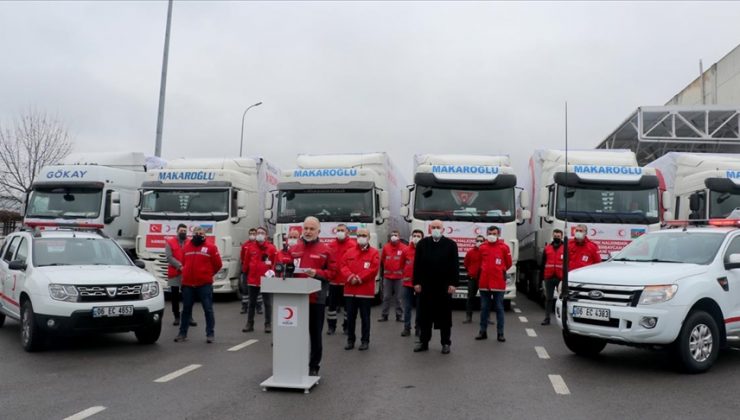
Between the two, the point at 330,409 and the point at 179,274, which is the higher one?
the point at 179,274

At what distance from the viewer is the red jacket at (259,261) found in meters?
11.8

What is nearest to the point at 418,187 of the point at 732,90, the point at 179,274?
the point at 179,274

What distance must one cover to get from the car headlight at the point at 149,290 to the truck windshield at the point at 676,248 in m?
6.52

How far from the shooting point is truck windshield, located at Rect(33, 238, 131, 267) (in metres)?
9.81

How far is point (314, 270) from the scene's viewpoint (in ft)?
24.4

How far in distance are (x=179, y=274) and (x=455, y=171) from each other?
6.18m

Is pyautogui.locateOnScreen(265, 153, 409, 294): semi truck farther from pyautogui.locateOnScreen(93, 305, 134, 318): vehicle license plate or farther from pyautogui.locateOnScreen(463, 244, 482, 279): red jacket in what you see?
pyautogui.locateOnScreen(93, 305, 134, 318): vehicle license plate

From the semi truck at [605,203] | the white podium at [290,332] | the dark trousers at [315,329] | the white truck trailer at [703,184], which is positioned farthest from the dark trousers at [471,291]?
the white podium at [290,332]

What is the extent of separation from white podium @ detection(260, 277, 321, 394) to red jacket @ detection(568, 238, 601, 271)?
6618 millimetres

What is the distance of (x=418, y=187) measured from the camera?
14.4m

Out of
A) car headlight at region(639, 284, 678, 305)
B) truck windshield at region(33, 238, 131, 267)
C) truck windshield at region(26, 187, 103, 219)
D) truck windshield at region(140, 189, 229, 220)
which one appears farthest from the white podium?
truck windshield at region(26, 187, 103, 219)

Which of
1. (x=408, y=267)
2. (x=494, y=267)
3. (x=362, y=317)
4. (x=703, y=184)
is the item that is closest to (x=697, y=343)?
(x=494, y=267)

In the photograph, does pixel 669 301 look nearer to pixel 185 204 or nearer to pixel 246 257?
pixel 246 257

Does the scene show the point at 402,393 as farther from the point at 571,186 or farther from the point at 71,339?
the point at 571,186
